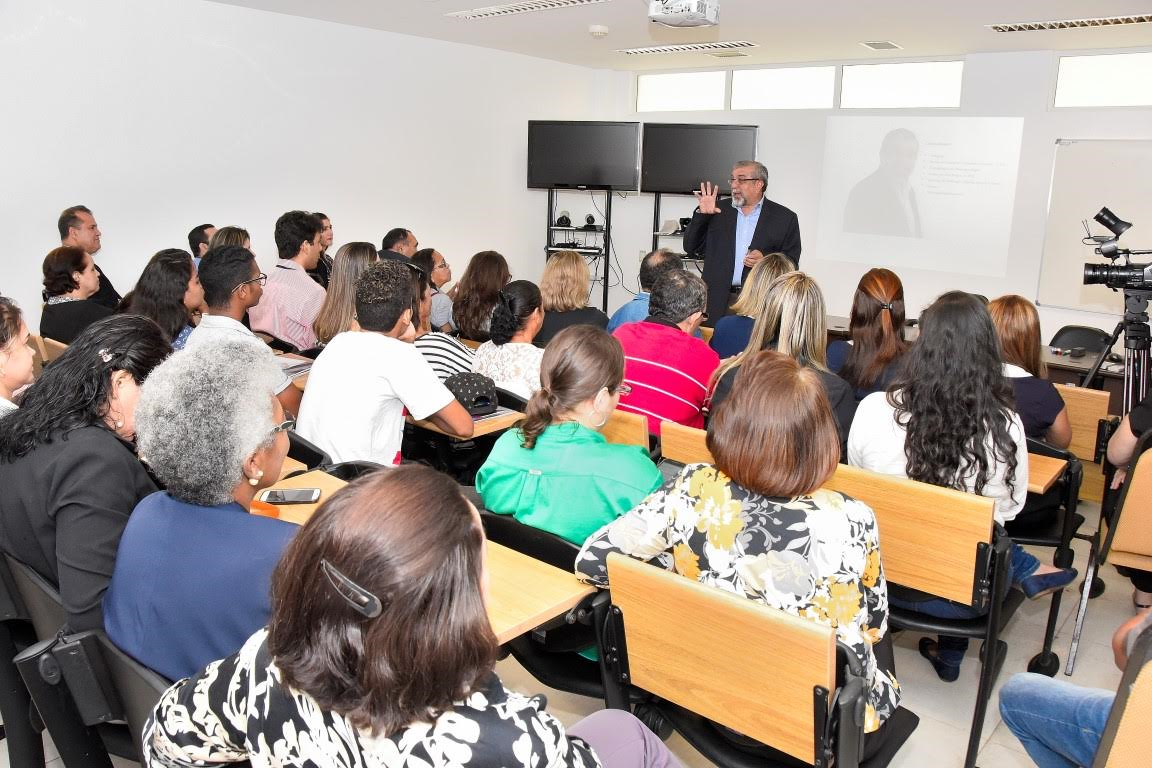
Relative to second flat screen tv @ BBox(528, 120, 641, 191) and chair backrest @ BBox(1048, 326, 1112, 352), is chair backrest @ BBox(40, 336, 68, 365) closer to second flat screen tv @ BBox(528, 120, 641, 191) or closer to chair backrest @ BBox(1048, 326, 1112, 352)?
second flat screen tv @ BBox(528, 120, 641, 191)

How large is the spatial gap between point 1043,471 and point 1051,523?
0.34 m

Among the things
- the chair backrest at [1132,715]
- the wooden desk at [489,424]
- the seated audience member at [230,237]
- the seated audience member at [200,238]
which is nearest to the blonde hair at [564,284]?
the wooden desk at [489,424]

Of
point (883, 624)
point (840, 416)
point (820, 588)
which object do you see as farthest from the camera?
point (840, 416)

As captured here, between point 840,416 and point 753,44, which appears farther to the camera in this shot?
point 753,44

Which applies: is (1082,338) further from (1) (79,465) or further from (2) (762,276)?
(1) (79,465)

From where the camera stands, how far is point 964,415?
245cm

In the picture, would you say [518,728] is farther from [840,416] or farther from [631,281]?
[631,281]

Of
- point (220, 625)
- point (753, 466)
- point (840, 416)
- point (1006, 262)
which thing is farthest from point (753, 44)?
point (220, 625)

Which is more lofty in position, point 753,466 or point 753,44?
point 753,44

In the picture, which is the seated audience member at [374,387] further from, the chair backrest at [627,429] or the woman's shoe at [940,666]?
the woman's shoe at [940,666]

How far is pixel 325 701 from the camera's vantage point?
3.10 ft

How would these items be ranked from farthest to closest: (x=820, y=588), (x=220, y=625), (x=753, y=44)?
(x=753, y=44)
(x=820, y=588)
(x=220, y=625)

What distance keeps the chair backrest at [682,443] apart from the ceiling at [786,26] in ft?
12.7

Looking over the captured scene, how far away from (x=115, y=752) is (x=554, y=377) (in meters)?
1.24
